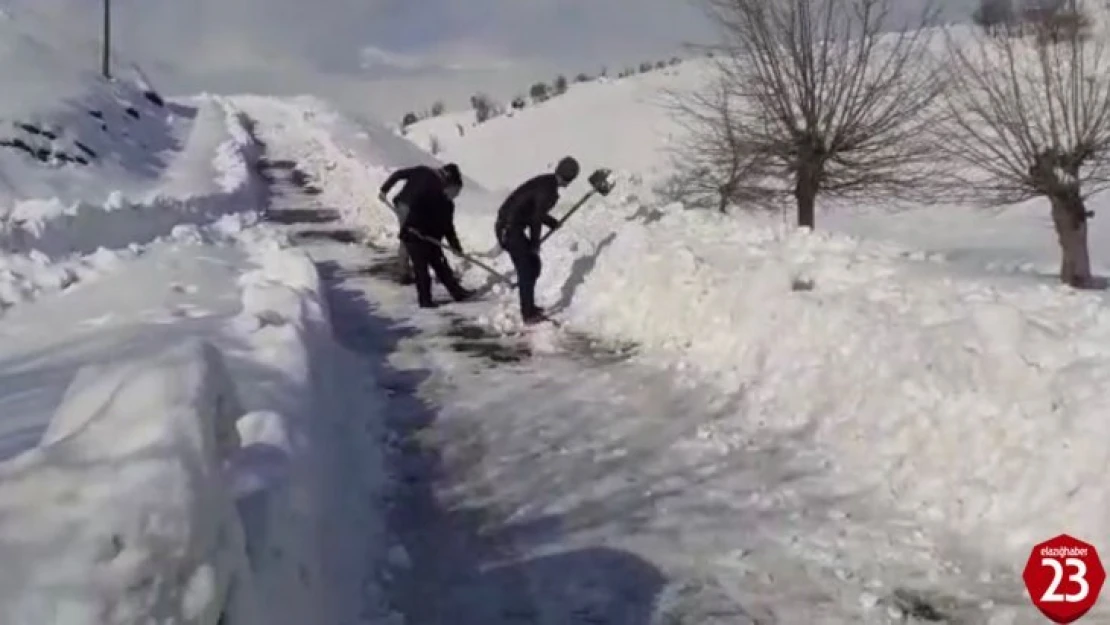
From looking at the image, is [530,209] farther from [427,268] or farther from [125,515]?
[125,515]

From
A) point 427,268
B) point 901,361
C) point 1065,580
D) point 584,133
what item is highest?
point 584,133

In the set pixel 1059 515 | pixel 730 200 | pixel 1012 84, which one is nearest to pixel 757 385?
pixel 1059 515

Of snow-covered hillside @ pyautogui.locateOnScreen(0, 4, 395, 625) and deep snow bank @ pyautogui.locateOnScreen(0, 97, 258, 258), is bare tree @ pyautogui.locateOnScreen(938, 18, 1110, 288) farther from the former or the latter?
deep snow bank @ pyautogui.locateOnScreen(0, 97, 258, 258)

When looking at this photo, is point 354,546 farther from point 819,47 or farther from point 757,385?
point 819,47

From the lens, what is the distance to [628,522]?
579 centimetres

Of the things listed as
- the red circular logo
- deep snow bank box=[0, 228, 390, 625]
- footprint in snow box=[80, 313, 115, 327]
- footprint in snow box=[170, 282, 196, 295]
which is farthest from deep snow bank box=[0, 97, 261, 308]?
the red circular logo

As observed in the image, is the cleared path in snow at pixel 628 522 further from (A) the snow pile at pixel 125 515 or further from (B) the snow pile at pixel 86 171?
(B) the snow pile at pixel 86 171

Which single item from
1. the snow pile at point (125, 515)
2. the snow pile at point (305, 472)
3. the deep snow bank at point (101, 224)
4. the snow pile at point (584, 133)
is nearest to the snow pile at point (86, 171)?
the deep snow bank at point (101, 224)

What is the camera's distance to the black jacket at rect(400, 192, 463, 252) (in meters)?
12.5

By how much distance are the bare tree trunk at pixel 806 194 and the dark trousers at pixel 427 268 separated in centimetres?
668

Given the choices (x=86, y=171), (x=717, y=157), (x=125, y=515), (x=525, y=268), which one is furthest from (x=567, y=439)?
(x=86, y=171)

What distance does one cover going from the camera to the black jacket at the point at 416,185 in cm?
1264

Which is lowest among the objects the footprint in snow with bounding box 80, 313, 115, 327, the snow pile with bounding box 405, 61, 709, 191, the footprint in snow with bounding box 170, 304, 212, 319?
the footprint in snow with bounding box 170, 304, 212, 319

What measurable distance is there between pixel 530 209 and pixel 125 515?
28.5 ft
